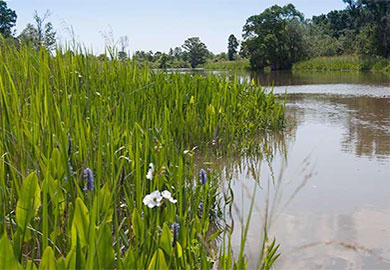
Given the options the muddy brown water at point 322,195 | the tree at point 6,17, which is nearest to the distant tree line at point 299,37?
the tree at point 6,17

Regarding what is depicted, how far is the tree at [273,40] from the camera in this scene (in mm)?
47500

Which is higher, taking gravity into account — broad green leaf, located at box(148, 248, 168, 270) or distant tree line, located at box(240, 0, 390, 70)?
distant tree line, located at box(240, 0, 390, 70)

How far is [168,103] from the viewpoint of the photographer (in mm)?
4660

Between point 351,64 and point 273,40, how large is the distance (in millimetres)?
13337

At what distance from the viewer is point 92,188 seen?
64.1 inches

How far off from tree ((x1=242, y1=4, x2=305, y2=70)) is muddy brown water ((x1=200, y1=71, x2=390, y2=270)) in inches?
1647

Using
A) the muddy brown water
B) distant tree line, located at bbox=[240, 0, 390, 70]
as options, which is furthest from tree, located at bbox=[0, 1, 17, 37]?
the muddy brown water

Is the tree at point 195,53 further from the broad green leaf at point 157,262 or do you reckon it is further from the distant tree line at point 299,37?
the broad green leaf at point 157,262

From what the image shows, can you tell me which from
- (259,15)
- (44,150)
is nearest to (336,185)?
(44,150)

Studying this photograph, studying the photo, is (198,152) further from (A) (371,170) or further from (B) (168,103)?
(A) (371,170)

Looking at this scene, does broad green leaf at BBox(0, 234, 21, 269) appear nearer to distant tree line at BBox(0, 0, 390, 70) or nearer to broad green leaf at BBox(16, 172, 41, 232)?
broad green leaf at BBox(16, 172, 41, 232)

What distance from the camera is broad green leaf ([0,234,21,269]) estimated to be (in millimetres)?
1230

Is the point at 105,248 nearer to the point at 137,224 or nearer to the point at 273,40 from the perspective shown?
the point at 137,224

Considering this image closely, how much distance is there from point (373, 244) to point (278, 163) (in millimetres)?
2016
